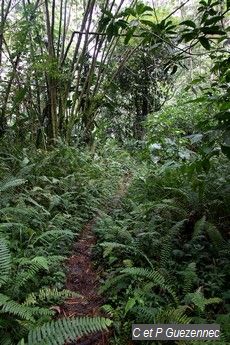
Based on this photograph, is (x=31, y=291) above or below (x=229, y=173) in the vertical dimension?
below

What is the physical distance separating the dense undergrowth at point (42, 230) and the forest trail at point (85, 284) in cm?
11

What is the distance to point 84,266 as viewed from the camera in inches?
149

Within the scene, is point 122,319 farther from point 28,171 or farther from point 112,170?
point 112,170

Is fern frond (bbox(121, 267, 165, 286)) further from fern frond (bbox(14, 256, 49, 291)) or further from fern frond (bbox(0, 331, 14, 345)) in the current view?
fern frond (bbox(0, 331, 14, 345))

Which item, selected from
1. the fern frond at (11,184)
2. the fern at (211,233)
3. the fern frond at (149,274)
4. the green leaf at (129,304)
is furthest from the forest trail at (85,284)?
the fern at (211,233)

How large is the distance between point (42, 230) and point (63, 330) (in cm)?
189

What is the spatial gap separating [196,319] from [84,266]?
159 cm

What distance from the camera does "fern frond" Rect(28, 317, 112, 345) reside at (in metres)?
2.15

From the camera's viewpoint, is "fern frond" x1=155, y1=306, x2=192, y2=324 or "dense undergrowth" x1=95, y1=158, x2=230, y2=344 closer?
"fern frond" x1=155, y1=306, x2=192, y2=324

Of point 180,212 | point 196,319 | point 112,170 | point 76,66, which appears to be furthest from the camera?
point 112,170

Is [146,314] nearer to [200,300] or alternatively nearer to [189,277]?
[200,300]

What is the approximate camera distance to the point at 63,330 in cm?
219

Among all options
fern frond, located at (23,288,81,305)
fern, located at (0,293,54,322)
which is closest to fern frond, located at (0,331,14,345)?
fern, located at (0,293,54,322)

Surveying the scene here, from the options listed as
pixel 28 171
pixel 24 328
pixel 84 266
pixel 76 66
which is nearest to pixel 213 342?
pixel 24 328
